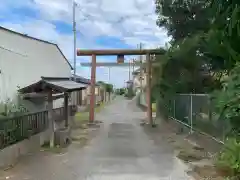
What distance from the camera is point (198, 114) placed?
14648 millimetres

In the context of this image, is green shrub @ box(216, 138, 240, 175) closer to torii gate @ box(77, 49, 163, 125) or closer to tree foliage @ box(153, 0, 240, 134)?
tree foliage @ box(153, 0, 240, 134)

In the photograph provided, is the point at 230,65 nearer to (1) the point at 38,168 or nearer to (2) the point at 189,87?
(1) the point at 38,168

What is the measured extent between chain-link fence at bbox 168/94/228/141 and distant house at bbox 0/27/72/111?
23.1 ft

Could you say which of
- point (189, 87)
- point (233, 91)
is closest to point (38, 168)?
point (233, 91)

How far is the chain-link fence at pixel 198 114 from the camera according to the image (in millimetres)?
11407

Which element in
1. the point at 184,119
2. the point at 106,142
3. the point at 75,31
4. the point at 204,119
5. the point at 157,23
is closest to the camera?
the point at 204,119

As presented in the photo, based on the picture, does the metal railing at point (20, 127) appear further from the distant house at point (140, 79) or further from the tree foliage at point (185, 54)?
the distant house at point (140, 79)

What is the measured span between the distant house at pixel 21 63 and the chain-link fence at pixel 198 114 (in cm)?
704

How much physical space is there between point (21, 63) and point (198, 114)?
800cm

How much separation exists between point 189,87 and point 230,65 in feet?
34.4

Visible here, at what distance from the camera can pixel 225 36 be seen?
8.66 m

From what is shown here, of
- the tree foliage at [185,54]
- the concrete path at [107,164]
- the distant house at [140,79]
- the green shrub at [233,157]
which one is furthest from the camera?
the distant house at [140,79]

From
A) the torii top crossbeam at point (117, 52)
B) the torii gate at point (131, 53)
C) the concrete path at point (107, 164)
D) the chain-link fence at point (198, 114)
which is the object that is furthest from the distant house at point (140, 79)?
the concrete path at point (107, 164)

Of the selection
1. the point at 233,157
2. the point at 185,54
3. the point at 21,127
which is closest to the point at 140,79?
the point at 185,54
